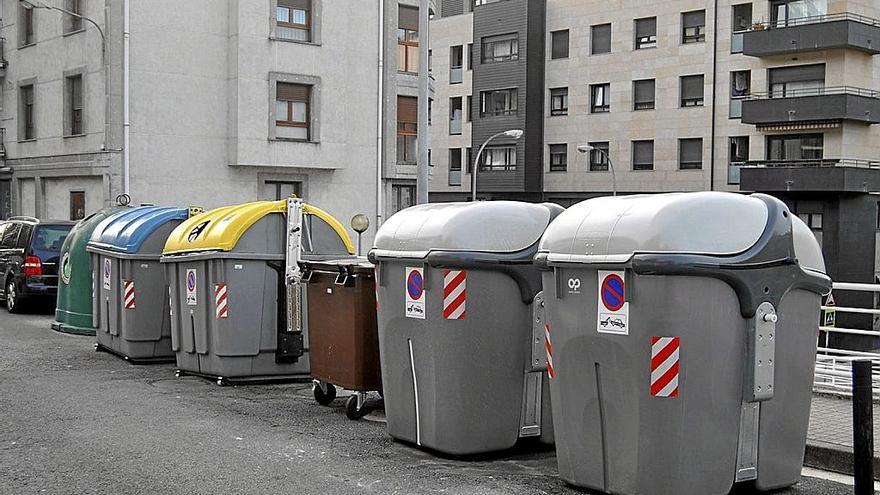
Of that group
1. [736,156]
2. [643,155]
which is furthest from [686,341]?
[643,155]

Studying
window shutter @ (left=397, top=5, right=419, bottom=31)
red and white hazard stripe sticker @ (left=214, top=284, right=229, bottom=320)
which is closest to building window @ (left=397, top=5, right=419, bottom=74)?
window shutter @ (left=397, top=5, right=419, bottom=31)

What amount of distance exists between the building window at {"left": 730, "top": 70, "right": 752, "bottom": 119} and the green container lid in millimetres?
35233

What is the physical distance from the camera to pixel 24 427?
8953 millimetres

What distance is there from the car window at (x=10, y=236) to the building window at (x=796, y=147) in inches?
1237

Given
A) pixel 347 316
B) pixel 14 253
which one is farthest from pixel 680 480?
pixel 14 253

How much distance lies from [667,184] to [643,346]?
1725 inches

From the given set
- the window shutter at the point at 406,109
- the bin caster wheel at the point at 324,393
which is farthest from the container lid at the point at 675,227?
the window shutter at the point at 406,109

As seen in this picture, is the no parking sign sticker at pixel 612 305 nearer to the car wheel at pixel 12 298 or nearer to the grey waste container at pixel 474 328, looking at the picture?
the grey waste container at pixel 474 328

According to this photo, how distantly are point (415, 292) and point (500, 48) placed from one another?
49551 mm

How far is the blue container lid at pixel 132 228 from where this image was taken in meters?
13.3

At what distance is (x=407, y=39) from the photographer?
3628 centimetres

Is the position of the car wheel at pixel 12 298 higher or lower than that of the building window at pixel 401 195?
lower

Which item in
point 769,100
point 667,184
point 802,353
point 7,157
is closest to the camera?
point 802,353

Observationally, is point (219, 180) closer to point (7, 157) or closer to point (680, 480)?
point (7, 157)
